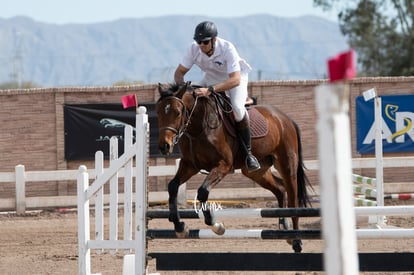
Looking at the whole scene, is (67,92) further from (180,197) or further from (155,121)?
(180,197)

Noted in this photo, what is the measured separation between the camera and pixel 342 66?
347cm

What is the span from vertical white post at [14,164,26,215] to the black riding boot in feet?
26.2

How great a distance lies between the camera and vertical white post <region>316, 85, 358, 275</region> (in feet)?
11.5

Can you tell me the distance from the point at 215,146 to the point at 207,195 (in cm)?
61

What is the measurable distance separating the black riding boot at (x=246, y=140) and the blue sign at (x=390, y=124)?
8.76 meters

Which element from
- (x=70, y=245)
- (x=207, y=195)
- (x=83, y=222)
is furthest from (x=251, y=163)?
(x=70, y=245)

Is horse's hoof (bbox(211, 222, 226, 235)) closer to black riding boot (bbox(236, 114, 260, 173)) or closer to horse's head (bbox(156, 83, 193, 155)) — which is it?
horse's head (bbox(156, 83, 193, 155))

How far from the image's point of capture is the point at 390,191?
16.7 meters

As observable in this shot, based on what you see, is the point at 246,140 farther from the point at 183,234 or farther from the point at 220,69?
the point at 183,234

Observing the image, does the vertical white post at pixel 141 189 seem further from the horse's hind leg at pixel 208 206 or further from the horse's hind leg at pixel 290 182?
the horse's hind leg at pixel 290 182

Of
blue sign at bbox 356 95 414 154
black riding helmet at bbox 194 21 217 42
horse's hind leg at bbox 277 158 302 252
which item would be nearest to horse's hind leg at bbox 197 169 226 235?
black riding helmet at bbox 194 21 217 42

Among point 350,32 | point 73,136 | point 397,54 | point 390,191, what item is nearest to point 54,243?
point 73,136

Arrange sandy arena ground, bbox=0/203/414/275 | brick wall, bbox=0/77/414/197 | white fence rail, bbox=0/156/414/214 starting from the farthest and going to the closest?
brick wall, bbox=0/77/414/197, white fence rail, bbox=0/156/414/214, sandy arena ground, bbox=0/203/414/275

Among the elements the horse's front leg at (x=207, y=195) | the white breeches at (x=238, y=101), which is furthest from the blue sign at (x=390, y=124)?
the horse's front leg at (x=207, y=195)
